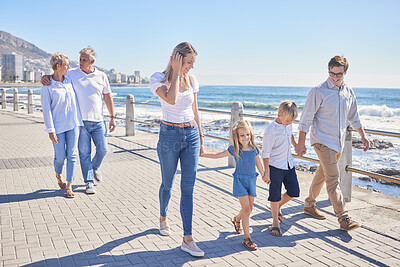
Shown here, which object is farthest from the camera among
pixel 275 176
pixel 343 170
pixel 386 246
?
pixel 343 170

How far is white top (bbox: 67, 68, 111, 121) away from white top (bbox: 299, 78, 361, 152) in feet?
9.52

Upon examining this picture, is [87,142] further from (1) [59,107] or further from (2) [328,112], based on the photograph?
(2) [328,112]

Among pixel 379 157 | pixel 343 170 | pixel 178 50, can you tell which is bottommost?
pixel 379 157

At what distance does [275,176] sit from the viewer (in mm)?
4266

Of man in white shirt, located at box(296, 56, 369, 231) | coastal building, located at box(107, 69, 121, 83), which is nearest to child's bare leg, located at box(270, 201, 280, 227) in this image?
man in white shirt, located at box(296, 56, 369, 231)

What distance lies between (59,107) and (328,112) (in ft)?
11.2

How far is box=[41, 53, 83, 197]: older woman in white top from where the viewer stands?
5.22 metres

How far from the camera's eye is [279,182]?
4270 mm

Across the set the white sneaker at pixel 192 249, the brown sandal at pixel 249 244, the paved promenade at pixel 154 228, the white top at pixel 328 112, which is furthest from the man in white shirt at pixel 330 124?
the white sneaker at pixel 192 249

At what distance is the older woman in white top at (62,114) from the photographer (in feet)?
17.1

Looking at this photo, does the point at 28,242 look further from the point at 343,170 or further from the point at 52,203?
the point at 343,170

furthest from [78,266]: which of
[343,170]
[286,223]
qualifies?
[343,170]

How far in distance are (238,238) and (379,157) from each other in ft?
33.8

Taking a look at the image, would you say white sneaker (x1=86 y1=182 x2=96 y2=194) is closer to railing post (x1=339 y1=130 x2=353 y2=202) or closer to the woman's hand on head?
the woman's hand on head
